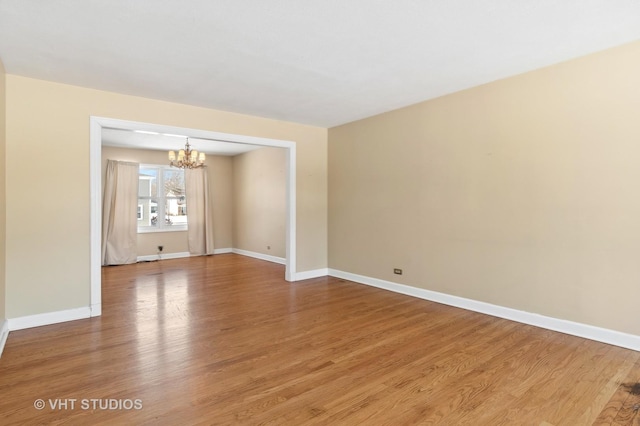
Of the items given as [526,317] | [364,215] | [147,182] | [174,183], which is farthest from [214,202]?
[526,317]

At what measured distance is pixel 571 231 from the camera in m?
3.16

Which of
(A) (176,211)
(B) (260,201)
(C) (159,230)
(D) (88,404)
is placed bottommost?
(D) (88,404)

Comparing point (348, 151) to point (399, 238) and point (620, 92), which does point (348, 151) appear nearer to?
point (399, 238)

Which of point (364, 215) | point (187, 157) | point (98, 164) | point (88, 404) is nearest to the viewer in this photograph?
point (88, 404)

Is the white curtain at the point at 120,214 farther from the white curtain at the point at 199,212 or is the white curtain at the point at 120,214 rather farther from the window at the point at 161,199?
the white curtain at the point at 199,212

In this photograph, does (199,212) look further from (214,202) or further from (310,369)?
(310,369)

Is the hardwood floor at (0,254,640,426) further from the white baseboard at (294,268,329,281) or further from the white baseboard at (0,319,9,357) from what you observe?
the white baseboard at (294,268,329,281)

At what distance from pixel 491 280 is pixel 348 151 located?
2.84 meters

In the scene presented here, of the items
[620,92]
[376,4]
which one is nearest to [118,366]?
[376,4]

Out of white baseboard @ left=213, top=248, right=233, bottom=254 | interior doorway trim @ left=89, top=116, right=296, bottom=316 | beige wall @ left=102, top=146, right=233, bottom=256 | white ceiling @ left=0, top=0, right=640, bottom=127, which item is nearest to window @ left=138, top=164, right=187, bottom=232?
beige wall @ left=102, top=146, right=233, bottom=256

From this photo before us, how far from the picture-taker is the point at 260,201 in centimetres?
781

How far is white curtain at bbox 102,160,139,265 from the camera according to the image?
22.9ft

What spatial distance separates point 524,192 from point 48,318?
511 centimetres

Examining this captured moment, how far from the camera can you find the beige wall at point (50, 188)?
3351 mm
